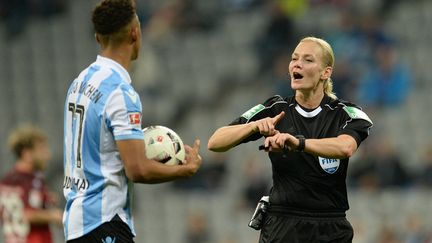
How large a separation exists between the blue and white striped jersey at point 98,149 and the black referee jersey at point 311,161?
944mm

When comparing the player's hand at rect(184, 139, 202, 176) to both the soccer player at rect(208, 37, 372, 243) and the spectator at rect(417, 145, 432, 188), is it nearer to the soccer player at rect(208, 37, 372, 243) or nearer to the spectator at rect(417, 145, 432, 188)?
the soccer player at rect(208, 37, 372, 243)

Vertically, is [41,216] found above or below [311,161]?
below

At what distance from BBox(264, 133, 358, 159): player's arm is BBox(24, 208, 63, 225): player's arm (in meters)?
3.35

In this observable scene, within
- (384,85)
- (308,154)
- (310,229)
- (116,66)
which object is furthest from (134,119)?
(384,85)

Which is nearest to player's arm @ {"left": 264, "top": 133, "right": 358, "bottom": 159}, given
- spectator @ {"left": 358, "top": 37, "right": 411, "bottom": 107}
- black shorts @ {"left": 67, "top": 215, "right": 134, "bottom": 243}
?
black shorts @ {"left": 67, "top": 215, "right": 134, "bottom": 243}

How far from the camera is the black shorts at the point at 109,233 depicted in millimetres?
5344

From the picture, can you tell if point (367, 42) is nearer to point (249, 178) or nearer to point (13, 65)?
point (249, 178)

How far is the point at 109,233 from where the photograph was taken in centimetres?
536

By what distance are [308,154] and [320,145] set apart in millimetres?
305

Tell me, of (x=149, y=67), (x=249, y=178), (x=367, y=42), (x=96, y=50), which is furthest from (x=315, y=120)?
(x=96, y=50)

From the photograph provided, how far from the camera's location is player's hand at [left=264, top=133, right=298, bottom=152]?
5562 mm

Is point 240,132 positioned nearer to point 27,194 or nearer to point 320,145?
point 320,145

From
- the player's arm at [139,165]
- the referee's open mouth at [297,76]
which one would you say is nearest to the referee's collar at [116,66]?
the player's arm at [139,165]

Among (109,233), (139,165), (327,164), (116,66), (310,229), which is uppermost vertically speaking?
(116,66)
